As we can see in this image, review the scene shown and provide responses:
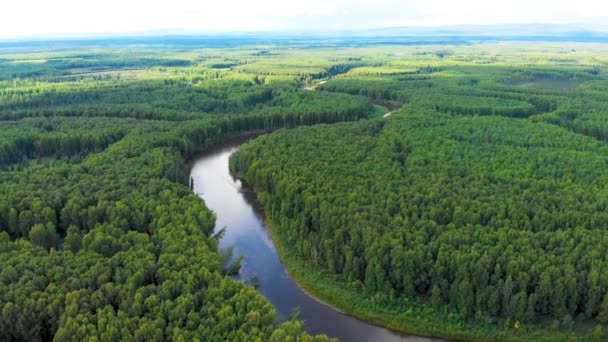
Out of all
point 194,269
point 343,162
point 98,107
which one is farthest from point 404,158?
point 98,107

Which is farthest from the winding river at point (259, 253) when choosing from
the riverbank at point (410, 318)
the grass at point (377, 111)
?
the grass at point (377, 111)

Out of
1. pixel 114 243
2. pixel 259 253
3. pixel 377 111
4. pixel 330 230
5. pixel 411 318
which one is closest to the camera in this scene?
pixel 411 318

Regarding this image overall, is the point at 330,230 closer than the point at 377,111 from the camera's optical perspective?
Yes

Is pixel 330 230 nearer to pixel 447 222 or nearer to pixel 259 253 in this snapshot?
pixel 259 253

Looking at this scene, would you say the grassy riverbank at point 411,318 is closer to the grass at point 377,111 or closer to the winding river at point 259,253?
the winding river at point 259,253

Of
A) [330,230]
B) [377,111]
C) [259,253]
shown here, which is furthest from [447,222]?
[377,111]

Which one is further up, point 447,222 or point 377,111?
point 447,222

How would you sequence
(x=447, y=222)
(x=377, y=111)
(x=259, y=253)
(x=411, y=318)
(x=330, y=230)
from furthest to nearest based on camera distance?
(x=377, y=111) → (x=259, y=253) → (x=330, y=230) → (x=447, y=222) → (x=411, y=318)
